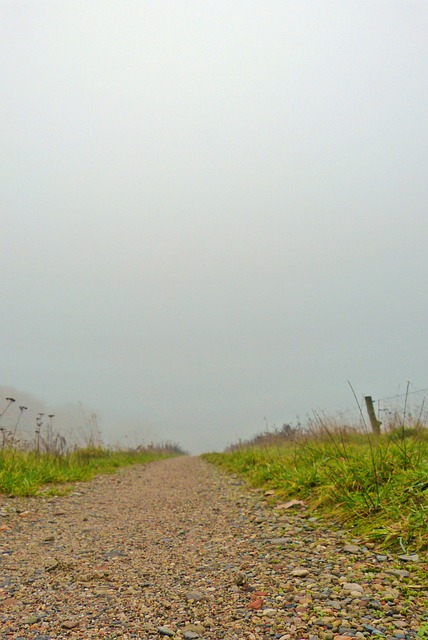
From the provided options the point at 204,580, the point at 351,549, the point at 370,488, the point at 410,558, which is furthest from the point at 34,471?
the point at 410,558

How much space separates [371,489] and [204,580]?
2.25 metres

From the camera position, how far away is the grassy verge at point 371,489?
3629 mm

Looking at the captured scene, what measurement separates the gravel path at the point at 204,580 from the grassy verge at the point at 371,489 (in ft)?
0.81

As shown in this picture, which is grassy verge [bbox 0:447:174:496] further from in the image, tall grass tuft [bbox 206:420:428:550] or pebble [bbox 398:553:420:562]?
pebble [bbox 398:553:420:562]

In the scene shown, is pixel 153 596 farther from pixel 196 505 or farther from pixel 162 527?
pixel 196 505

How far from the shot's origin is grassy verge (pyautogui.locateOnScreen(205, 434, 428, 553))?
11.9 ft

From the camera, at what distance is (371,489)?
4.58 metres

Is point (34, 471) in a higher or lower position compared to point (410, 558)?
higher

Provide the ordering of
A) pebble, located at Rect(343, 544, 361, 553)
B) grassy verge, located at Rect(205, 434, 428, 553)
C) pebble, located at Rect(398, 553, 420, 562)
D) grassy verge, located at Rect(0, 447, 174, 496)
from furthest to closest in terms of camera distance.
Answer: grassy verge, located at Rect(0, 447, 174, 496), grassy verge, located at Rect(205, 434, 428, 553), pebble, located at Rect(343, 544, 361, 553), pebble, located at Rect(398, 553, 420, 562)

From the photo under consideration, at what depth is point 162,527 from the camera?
5043mm

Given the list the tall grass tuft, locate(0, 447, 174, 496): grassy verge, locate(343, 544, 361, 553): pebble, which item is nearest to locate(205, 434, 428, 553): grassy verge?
the tall grass tuft

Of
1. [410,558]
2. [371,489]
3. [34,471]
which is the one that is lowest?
[410,558]

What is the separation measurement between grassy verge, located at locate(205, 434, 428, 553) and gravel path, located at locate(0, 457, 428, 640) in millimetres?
248

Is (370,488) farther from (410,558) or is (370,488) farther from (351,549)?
(410,558)
